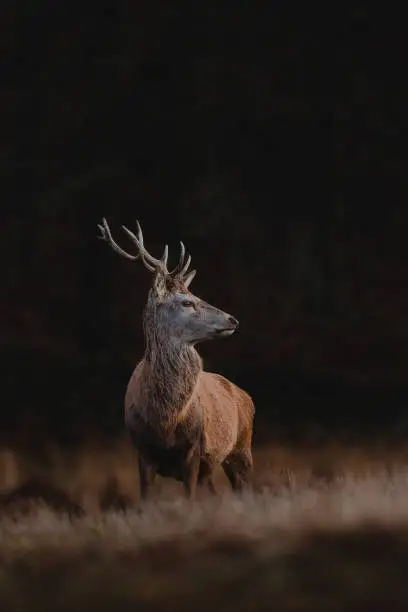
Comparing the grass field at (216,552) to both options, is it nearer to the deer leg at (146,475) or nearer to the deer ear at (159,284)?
the deer leg at (146,475)

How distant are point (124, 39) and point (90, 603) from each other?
198 inches

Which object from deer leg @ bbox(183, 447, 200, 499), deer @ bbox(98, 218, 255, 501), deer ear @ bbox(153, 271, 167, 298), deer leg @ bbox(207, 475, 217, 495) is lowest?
deer leg @ bbox(207, 475, 217, 495)

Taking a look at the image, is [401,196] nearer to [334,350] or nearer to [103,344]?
[334,350]

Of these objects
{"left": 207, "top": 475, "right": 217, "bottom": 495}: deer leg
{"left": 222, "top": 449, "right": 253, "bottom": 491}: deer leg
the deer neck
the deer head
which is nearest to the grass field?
{"left": 207, "top": 475, "right": 217, "bottom": 495}: deer leg

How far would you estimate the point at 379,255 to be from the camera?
7.60 metres

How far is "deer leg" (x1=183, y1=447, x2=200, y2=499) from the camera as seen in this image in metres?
5.25

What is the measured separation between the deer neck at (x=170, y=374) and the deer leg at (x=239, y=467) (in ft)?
2.69

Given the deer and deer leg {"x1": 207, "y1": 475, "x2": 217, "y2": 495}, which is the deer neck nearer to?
the deer

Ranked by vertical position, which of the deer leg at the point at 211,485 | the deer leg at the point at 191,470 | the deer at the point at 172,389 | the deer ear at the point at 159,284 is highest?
the deer ear at the point at 159,284

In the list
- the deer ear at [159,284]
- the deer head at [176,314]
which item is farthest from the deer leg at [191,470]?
the deer ear at [159,284]

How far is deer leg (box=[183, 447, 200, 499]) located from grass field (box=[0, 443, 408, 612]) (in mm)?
105

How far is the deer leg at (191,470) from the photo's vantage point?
17.2 ft

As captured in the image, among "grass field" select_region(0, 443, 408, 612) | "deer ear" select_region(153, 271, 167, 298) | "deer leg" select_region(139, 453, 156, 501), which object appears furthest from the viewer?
"deer ear" select_region(153, 271, 167, 298)

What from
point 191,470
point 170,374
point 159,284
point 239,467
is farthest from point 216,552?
point 239,467
